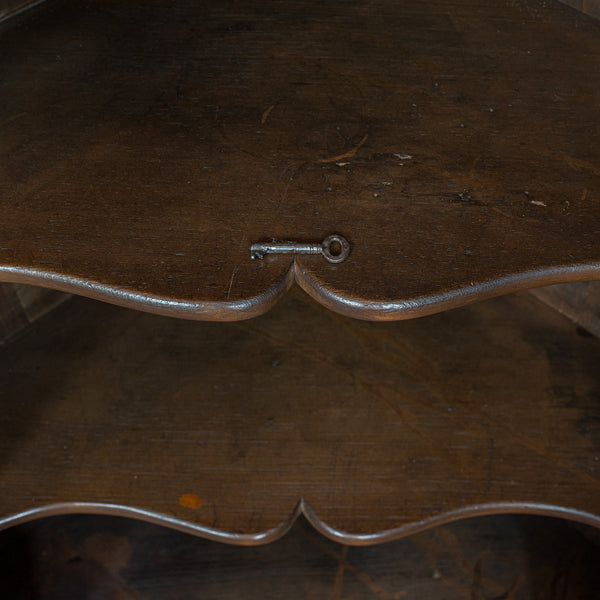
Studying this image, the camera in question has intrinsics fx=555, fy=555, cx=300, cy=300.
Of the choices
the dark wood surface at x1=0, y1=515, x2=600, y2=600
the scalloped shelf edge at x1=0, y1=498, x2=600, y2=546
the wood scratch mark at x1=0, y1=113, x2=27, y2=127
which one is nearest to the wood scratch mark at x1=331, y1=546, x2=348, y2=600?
the dark wood surface at x1=0, y1=515, x2=600, y2=600

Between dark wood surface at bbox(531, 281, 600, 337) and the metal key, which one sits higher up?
the metal key

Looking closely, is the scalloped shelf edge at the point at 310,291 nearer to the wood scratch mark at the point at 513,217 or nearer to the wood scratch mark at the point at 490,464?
the wood scratch mark at the point at 513,217

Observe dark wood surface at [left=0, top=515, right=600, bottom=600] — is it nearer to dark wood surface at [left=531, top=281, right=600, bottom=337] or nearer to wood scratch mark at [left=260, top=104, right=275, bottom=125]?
dark wood surface at [left=531, top=281, right=600, bottom=337]

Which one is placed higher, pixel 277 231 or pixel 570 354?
pixel 277 231

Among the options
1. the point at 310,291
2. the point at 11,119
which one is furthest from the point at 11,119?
the point at 310,291

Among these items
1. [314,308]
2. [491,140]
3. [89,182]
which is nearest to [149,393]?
[314,308]

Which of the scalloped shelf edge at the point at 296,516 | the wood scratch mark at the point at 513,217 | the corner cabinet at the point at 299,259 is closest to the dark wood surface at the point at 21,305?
the corner cabinet at the point at 299,259

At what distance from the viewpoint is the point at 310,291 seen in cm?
43

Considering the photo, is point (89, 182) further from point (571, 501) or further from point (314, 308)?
point (571, 501)

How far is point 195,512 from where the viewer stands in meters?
0.67

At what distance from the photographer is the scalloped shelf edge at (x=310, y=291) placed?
1.34 feet

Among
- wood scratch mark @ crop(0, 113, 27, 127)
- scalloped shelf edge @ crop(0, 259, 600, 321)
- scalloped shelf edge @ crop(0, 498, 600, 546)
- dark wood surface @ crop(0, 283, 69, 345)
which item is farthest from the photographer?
dark wood surface @ crop(0, 283, 69, 345)

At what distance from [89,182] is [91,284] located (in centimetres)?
11

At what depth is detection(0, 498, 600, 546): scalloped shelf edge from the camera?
65cm
